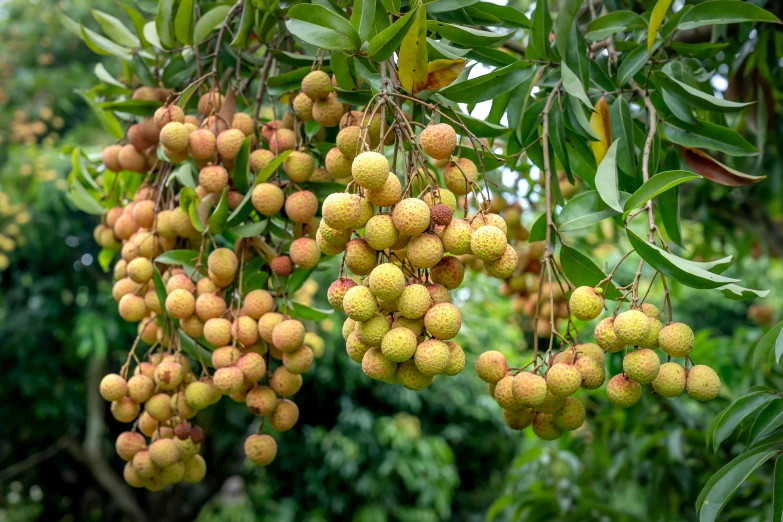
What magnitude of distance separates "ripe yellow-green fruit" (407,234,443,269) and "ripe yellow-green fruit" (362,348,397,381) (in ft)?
0.29

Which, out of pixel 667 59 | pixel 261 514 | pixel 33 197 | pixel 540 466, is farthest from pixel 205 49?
pixel 261 514

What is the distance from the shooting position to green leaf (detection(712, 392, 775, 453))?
73cm

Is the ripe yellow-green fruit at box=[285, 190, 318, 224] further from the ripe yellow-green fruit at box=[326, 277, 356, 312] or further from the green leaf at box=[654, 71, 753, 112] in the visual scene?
the green leaf at box=[654, 71, 753, 112]

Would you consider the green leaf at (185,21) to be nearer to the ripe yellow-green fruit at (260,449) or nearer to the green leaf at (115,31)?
the green leaf at (115,31)

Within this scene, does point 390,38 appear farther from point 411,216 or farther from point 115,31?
point 115,31

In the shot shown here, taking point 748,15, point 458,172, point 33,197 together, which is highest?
point 748,15

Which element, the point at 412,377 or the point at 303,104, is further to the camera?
the point at 303,104

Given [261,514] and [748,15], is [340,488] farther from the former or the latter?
[748,15]

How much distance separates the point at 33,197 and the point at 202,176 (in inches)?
125

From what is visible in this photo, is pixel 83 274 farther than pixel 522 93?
Yes

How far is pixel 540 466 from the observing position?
199 centimetres

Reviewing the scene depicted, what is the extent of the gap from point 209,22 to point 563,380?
2.02 ft

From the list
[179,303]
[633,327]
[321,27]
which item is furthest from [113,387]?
[633,327]

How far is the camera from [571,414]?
27.3 inches
